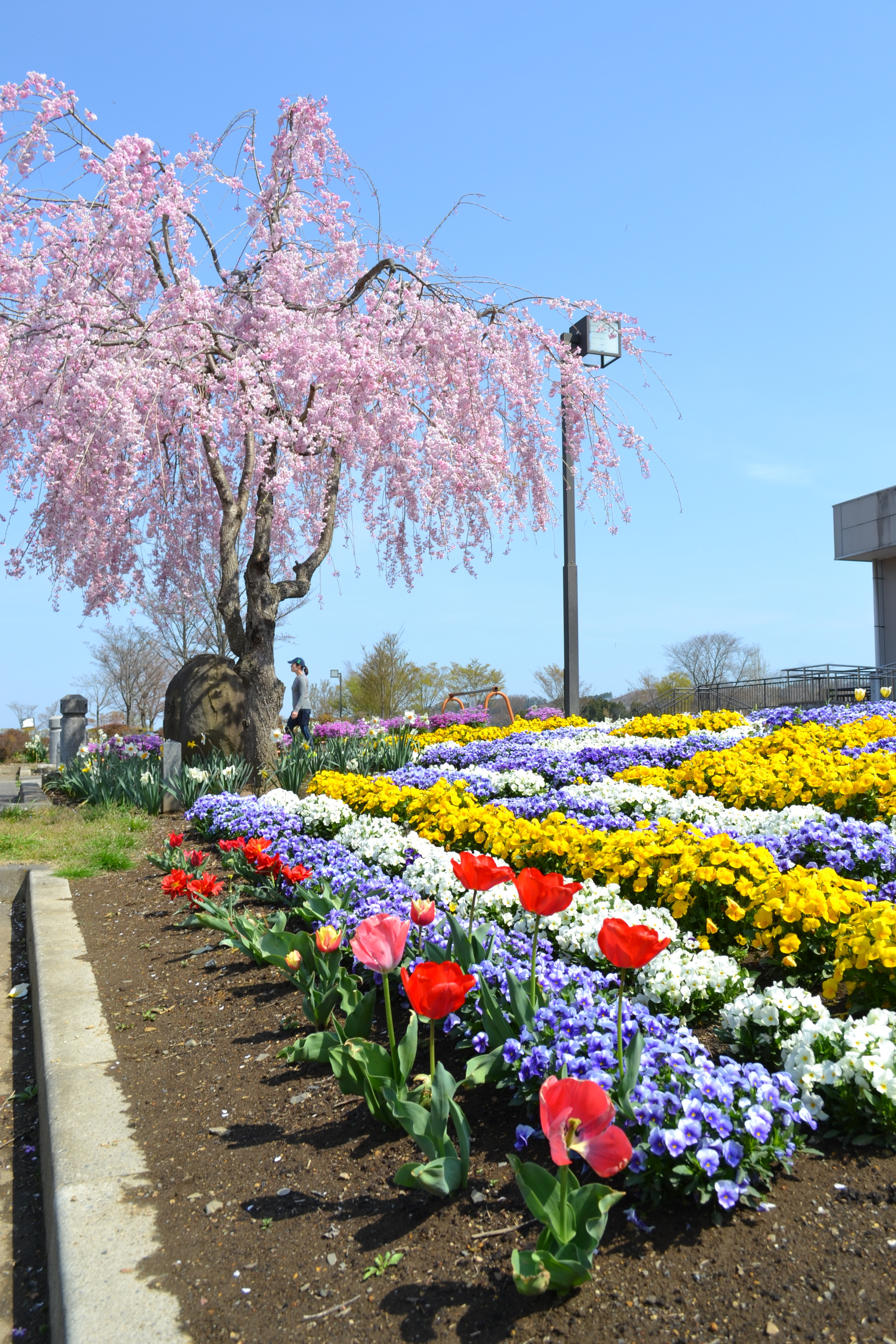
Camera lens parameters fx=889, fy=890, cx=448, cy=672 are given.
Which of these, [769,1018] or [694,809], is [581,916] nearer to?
[769,1018]

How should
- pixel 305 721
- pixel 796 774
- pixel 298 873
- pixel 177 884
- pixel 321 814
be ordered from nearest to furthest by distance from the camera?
1. pixel 298 873
2. pixel 177 884
3. pixel 796 774
4. pixel 321 814
5. pixel 305 721

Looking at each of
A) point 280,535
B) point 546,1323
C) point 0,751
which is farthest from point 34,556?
point 0,751

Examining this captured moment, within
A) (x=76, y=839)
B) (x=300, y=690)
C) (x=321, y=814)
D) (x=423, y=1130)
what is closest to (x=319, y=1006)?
(x=423, y=1130)

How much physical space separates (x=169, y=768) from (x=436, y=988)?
25.9ft

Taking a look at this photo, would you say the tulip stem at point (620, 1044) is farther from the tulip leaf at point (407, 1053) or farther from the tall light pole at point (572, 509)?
the tall light pole at point (572, 509)

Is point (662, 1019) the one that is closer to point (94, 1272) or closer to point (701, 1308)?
point (701, 1308)

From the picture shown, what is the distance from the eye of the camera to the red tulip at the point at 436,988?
1.97 metres

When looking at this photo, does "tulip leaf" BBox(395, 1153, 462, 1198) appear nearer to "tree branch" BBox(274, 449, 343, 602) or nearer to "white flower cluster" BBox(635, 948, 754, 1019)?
"white flower cluster" BBox(635, 948, 754, 1019)

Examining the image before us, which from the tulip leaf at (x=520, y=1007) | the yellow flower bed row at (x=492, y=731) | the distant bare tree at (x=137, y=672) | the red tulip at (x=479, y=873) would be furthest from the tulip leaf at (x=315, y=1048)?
the distant bare tree at (x=137, y=672)

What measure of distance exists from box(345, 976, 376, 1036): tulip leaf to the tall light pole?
961 cm

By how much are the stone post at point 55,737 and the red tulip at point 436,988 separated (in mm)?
14476

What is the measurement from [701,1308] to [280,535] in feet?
41.2

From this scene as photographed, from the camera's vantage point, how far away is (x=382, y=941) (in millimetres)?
2240

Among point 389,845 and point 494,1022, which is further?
point 389,845
